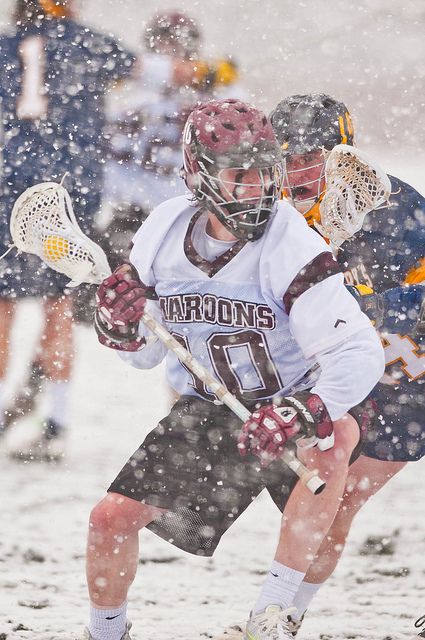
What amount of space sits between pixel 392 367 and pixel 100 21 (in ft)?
24.2

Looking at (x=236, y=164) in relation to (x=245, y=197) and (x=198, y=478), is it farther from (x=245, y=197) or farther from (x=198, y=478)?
(x=198, y=478)

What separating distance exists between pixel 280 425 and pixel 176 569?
1.43m

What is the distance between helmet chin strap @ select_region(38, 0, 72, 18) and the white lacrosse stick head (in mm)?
1916

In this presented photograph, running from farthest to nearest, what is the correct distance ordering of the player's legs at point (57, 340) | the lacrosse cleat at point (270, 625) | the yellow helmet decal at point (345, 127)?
the player's legs at point (57, 340) → the yellow helmet decal at point (345, 127) → the lacrosse cleat at point (270, 625)

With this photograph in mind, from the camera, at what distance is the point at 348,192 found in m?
2.81

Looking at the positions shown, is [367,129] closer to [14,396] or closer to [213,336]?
[14,396]

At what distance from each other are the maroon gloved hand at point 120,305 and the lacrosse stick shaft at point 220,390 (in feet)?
0.17

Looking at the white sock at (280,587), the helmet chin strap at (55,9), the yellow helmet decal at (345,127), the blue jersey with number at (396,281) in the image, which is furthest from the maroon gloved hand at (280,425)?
the helmet chin strap at (55,9)

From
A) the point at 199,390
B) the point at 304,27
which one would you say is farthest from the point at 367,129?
the point at 199,390

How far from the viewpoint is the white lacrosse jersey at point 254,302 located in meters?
2.22

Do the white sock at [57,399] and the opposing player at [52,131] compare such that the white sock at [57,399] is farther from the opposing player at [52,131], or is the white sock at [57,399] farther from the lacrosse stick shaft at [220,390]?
the lacrosse stick shaft at [220,390]

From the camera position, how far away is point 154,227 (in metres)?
2.44

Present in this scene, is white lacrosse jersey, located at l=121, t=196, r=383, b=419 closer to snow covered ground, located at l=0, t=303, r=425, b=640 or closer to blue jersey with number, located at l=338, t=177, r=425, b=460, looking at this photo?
blue jersey with number, located at l=338, t=177, r=425, b=460

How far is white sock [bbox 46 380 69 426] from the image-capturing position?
4.55 metres
